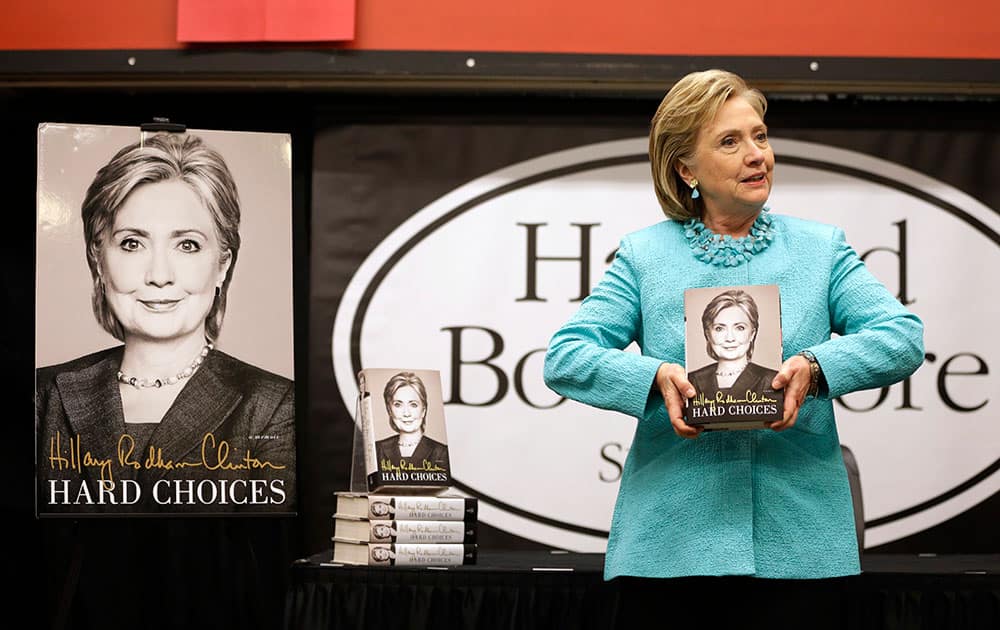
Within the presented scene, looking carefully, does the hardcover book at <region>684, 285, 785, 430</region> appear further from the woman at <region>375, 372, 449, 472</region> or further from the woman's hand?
the woman at <region>375, 372, 449, 472</region>

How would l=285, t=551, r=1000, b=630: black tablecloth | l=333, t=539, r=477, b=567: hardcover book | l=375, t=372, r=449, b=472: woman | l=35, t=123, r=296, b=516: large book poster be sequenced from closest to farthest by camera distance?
l=285, t=551, r=1000, b=630: black tablecloth → l=333, t=539, r=477, b=567: hardcover book → l=375, t=372, r=449, b=472: woman → l=35, t=123, r=296, b=516: large book poster

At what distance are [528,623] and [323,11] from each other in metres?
1.85

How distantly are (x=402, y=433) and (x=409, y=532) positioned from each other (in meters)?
0.23

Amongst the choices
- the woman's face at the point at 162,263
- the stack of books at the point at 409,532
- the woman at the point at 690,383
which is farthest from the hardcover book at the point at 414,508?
the woman's face at the point at 162,263

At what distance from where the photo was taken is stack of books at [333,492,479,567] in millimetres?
2623

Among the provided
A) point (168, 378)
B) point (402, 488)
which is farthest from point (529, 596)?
point (168, 378)

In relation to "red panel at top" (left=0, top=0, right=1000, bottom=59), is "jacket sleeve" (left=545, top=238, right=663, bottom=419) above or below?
below

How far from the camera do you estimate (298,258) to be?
3691 mm

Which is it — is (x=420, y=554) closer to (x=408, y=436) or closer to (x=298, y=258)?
(x=408, y=436)

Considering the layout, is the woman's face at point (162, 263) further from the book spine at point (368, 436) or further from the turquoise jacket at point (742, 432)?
the turquoise jacket at point (742, 432)

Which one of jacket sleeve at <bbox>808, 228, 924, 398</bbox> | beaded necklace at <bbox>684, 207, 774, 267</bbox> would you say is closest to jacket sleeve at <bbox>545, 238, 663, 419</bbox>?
beaded necklace at <bbox>684, 207, 774, 267</bbox>

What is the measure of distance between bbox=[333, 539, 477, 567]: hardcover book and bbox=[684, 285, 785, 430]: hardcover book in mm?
1120

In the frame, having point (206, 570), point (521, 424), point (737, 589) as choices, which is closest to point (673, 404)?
point (737, 589)

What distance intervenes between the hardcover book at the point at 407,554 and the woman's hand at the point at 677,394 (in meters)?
1.08
